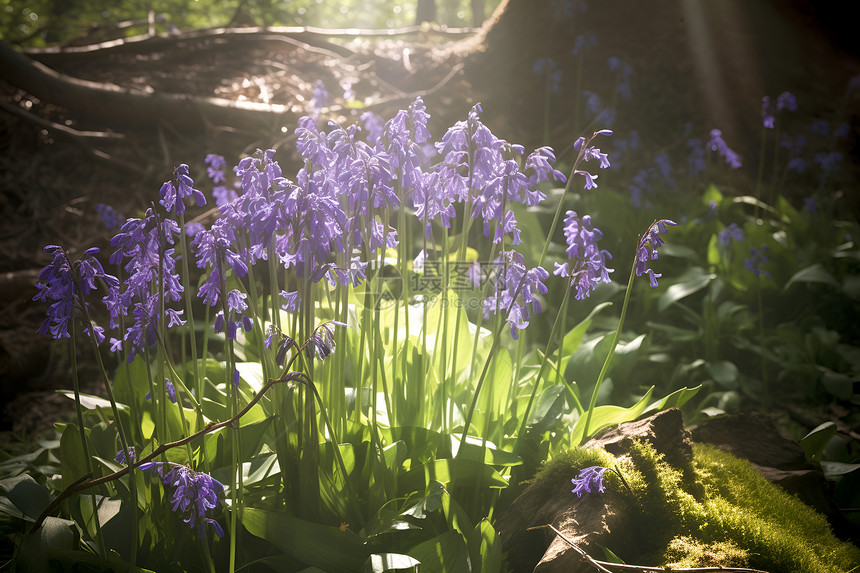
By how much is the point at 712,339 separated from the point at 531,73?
13.1 ft

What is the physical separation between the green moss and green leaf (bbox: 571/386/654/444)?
194 millimetres

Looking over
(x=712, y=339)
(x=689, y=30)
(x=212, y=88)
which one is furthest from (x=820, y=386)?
(x=212, y=88)

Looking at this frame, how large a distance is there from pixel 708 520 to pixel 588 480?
50cm

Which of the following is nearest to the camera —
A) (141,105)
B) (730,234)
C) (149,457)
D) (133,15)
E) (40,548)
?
(149,457)

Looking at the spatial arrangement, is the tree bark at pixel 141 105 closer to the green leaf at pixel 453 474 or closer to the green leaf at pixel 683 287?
the green leaf at pixel 683 287

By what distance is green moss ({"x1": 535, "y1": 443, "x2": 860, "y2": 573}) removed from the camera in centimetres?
191

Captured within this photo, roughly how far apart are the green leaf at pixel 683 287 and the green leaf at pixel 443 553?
2.71m

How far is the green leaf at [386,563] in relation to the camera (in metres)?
1.62

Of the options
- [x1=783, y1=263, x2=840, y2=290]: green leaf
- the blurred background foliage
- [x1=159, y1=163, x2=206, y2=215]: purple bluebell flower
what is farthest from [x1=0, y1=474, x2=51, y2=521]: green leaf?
the blurred background foliage

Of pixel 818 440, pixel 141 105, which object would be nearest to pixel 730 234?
pixel 818 440

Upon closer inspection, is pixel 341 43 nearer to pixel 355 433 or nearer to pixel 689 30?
pixel 689 30

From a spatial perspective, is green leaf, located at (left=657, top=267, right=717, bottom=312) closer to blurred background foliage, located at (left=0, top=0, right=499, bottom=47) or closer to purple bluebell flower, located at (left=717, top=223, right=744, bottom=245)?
purple bluebell flower, located at (left=717, top=223, right=744, bottom=245)

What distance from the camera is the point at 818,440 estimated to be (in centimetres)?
262

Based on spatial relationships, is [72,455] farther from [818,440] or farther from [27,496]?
[818,440]
